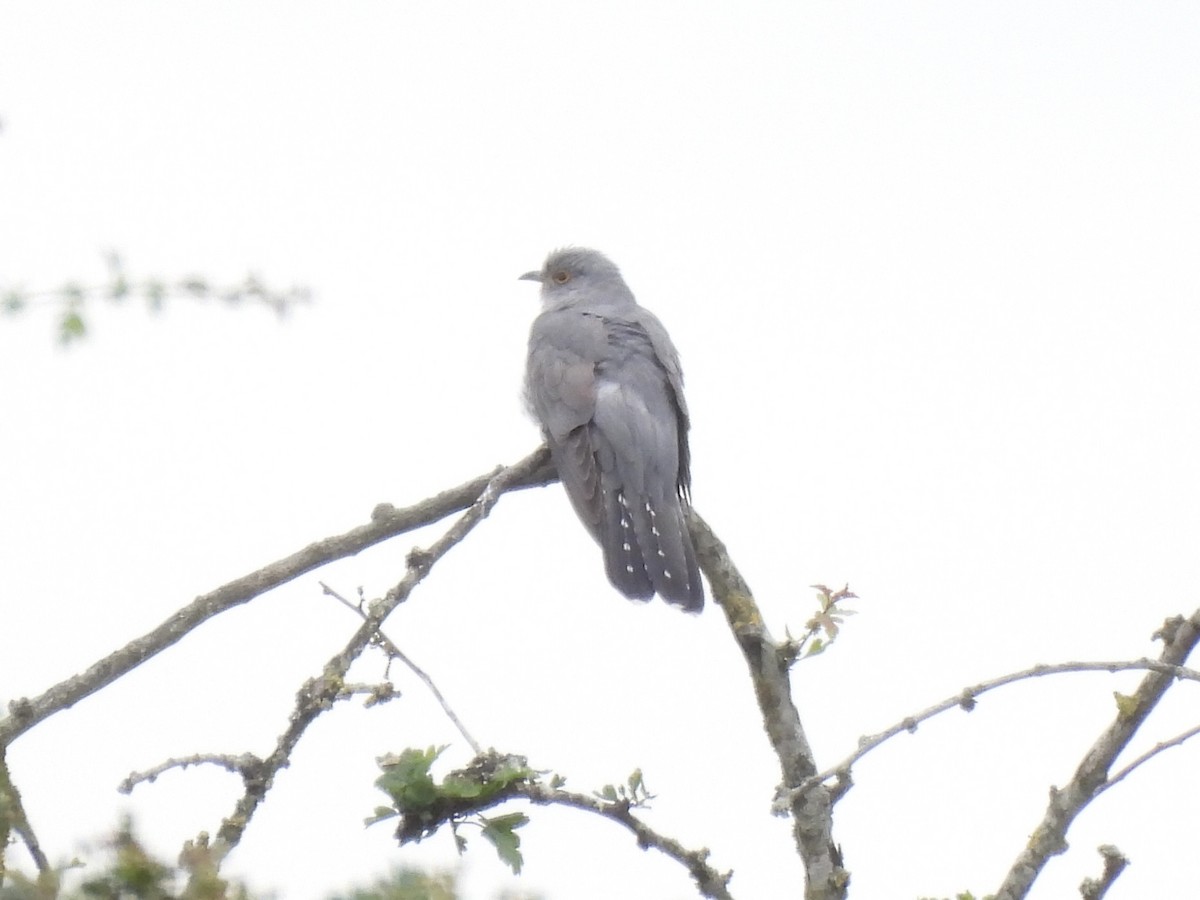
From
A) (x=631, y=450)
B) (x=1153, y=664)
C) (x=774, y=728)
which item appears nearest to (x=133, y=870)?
(x=1153, y=664)

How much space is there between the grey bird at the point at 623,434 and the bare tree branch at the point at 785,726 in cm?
82

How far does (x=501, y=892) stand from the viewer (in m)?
1.39

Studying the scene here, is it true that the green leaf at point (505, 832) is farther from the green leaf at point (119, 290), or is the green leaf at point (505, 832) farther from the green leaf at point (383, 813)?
the green leaf at point (119, 290)

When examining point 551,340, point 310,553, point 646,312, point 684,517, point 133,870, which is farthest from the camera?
point 646,312

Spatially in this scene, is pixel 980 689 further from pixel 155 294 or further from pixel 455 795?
pixel 155 294

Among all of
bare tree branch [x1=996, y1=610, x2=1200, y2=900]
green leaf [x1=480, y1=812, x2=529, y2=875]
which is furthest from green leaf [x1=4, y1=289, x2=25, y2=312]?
bare tree branch [x1=996, y1=610, x2=1200, y2=900]

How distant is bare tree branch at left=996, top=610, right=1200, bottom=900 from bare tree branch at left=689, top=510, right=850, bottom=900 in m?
0.39

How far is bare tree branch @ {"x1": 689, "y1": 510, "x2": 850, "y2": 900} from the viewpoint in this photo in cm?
307

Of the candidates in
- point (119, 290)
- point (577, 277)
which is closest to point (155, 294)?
point (119, 290)

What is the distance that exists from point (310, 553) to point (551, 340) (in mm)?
3104

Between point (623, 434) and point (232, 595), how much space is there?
2.48m

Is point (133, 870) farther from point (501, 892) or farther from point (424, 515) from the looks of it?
point (424, 515)

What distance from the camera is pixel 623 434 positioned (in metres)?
5.41

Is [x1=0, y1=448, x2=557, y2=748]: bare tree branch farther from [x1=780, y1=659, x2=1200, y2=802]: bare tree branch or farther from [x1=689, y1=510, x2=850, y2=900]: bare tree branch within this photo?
[x1=780, y1=659, x2=1200, y2=802]: bare tree branch
